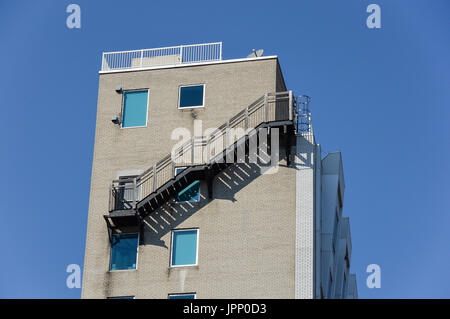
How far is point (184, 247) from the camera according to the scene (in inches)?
2080

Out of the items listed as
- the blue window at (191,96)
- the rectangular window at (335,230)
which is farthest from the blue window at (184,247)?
the rectangular window at (335,230)

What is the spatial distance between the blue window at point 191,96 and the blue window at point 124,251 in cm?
742

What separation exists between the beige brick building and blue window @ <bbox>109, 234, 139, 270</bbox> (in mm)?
56

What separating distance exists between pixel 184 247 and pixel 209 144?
203 inches

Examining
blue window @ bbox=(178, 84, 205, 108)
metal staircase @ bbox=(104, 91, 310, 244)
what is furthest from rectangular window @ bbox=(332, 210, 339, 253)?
blue window @ bbox=(178, 84, 205, 108)

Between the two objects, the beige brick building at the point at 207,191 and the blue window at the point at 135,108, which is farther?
the blue window at the point at 135,108

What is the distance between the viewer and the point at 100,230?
178 feet

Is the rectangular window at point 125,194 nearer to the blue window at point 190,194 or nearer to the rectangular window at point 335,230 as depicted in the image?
the blue window at point 190,194

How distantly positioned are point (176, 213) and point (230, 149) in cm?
411

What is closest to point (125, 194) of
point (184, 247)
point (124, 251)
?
point (124, 251)

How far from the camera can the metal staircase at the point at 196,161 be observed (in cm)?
5291

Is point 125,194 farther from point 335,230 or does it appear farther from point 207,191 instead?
→ point 335,230
